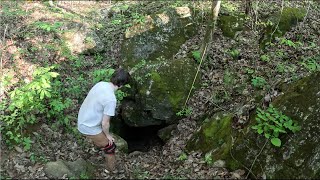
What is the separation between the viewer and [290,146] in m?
4.65

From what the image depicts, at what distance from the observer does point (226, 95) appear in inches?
276

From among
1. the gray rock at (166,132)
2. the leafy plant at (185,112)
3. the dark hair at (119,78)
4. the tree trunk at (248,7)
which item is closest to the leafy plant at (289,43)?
the tree trunk at (248,7)

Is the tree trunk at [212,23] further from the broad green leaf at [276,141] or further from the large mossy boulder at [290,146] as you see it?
the broad green leaf at [276,141]

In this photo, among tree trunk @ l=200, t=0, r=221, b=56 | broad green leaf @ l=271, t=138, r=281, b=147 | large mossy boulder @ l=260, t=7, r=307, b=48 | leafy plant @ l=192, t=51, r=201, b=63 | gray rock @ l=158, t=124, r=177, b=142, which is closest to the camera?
broad green leaf @ l=271, t=138, r=281, b=147

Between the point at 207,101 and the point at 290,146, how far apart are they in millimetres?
2711

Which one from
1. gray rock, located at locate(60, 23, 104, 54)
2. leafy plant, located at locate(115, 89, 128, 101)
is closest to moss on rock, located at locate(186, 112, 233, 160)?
leafy plant, located at locate(115, 89, 128, 101)

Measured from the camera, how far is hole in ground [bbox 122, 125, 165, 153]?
305 inches

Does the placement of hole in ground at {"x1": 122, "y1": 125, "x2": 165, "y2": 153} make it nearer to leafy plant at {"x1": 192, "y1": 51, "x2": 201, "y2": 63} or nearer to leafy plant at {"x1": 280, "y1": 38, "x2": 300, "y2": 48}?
leafy plant at {"x1": 192, "y1": 51, "x2": 201, "y2": 63}

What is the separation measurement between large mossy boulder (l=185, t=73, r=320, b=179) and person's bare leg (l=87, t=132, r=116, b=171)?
1890 mm

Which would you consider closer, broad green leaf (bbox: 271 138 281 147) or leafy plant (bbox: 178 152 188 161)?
broad green leaf (bbox: 271 138 281 147)

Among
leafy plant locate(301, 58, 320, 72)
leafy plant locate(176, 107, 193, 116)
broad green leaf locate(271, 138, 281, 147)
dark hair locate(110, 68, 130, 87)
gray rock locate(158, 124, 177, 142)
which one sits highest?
dark hair locate(110, 68, 130, 87)

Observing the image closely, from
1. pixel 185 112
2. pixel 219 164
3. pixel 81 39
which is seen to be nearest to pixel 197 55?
pixel 185 112

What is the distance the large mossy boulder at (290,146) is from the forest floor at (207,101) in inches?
10.1

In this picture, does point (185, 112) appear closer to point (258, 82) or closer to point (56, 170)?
point (258, 82)
